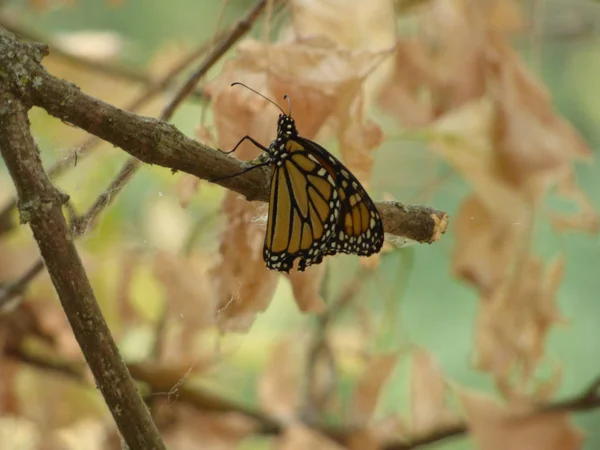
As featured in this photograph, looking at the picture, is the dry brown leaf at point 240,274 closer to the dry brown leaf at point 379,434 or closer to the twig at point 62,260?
the twig at point 62,260

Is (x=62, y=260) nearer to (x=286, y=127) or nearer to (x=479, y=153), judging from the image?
(x=286, y=127)

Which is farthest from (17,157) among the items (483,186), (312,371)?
(312,371)

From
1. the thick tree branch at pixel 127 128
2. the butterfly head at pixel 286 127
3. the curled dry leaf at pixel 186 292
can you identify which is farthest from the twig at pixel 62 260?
the curled dry leaf at pixel 186 292

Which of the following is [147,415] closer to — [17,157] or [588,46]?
[17,157]

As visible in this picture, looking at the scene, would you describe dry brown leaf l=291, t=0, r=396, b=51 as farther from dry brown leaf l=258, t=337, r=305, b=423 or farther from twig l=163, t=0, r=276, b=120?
dry brown leaf l=258, t=337, r=305, b=423

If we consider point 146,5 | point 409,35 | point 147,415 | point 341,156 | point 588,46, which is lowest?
point 147,415

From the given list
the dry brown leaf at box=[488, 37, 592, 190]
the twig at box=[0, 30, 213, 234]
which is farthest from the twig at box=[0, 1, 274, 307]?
the dry brown leaf at box=[488, 37, 592, 190]

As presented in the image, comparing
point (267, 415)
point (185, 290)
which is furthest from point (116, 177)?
point (267, 415)
